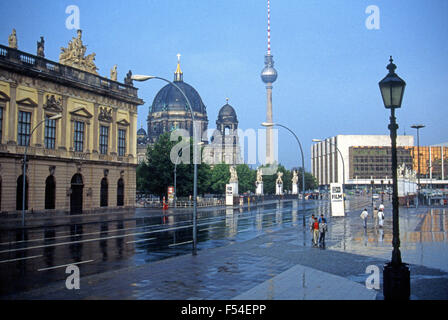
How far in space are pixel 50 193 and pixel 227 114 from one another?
4744 inches

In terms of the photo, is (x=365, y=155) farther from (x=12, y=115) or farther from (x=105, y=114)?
(x=12, y=115)

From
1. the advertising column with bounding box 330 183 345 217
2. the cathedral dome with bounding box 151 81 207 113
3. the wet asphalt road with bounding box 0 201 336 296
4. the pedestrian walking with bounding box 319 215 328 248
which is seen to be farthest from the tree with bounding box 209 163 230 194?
the pedestrian walking with bounding box 319 215 328 248

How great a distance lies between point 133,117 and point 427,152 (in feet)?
497

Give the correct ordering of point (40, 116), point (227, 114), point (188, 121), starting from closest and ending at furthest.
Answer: point (40, 116) → point (188, 121) → point (227, 114)

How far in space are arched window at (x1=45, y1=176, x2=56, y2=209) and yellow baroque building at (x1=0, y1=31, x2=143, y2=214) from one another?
9 centimetres

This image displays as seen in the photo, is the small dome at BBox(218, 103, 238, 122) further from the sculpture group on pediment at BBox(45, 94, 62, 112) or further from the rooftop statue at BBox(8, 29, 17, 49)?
the rooftop statue at BBox(8, 29, 17, 49)

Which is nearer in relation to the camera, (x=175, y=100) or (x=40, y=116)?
(x=40, y=116)

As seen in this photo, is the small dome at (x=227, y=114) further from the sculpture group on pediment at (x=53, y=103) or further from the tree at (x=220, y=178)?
the sculpture group on pediment at (x=53, y=103)

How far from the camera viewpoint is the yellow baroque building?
3594cm

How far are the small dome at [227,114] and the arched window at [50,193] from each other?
392 feet

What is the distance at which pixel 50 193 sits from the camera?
4034 centimetres

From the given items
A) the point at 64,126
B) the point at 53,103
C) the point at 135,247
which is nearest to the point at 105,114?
the point at 64,126
